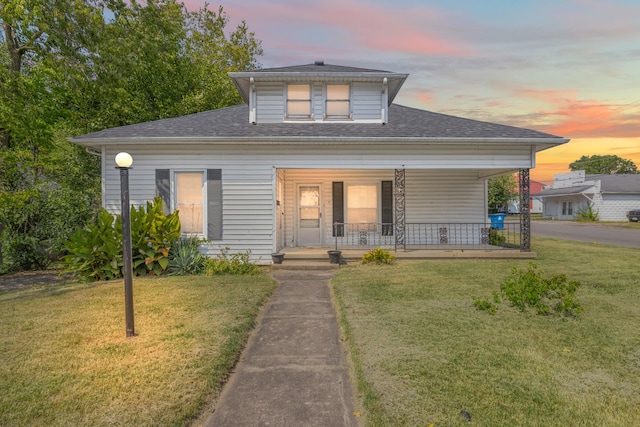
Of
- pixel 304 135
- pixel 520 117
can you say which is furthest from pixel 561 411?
pixel 520 117

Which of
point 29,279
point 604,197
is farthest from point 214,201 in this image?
point 604,197

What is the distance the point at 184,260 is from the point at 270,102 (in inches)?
224

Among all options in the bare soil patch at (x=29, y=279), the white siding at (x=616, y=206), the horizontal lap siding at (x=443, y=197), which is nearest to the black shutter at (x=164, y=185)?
the bare soil patch at (x=29, y=279)

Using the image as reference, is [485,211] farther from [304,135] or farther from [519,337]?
[519,337]

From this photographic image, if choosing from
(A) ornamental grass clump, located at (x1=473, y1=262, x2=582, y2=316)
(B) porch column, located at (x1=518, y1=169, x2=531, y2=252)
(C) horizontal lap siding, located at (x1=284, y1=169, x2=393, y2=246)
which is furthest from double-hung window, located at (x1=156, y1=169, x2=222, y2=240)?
(B) porch column, located at (x1=518, y1=169, x2=531, y2=252)

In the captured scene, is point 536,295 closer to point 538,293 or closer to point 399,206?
point 538,293

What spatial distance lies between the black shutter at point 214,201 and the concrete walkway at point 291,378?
15.8ft

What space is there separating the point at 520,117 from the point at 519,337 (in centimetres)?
2796

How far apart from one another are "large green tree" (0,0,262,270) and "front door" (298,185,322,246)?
22.3 feet

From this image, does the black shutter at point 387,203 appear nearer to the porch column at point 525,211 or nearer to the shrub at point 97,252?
the porch column at point 525,211

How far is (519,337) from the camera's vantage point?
4.31m

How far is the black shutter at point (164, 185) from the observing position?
9.92m

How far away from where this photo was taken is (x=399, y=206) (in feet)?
37.2

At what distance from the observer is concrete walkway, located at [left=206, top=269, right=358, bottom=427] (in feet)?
9.21
